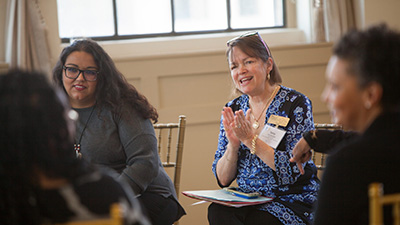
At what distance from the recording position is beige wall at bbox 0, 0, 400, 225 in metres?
3.82

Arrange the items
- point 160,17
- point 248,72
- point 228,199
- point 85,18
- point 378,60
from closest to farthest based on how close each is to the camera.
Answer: point 378,60
point 228,199
point 248,72
point 85,18
point 160,17

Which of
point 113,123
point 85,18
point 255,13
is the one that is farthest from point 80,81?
point 255,13

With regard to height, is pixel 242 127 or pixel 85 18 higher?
pixel 85 18

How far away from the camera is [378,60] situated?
1240 mm

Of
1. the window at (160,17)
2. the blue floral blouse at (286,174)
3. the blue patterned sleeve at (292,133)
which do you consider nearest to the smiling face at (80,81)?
the blue floral blouse at (286,174)

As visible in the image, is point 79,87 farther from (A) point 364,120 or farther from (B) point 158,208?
(A) point 364,120

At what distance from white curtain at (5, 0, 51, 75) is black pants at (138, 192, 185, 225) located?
1.57 meters

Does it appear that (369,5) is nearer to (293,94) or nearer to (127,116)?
(293,94)

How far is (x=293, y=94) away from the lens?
256 centimetres

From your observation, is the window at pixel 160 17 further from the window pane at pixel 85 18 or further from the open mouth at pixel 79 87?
the open mouth at pixel 79 87

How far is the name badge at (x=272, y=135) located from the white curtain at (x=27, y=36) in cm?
180

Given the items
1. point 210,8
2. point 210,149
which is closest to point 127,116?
point 210,149

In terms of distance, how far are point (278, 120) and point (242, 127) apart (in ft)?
0.70

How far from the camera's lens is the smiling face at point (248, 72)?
263 centimetres
